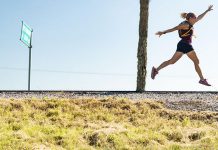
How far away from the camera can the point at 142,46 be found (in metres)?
16.4

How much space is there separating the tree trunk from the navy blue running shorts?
3.95 meters

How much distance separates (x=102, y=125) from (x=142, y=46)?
21.2ft

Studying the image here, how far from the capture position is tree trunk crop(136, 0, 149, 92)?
53.8 feet

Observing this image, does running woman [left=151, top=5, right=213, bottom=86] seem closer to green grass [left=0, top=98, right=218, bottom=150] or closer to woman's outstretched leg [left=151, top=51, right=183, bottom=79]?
woman's outstretched leg [left=151, top=51, right=183, bottom=79]

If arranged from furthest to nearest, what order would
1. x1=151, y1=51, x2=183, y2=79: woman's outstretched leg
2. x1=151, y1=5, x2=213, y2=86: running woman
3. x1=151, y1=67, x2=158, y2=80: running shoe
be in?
x1=151, y1=67, x2=158, y2=80: running shoe → x1=151, y1=51, x2=183, y2=79: woman's outstretched leg → x1=151, y1=5, x2=213, y2=86: running woman

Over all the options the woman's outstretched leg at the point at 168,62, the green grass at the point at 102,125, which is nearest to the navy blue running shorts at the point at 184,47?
the woman's outstretched leg at the point at 168,62

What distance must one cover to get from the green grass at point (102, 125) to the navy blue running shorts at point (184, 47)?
1.57m

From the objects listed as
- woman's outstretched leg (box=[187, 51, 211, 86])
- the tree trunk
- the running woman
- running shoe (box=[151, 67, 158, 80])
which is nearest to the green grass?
running shoe (box=[151, 67, 158, 80])

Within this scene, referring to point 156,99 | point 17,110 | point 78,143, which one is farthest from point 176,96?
point 78,143

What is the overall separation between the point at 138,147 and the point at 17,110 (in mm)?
4071

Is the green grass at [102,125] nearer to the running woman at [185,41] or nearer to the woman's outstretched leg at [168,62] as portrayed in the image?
the woman's outstretched leg at [168,62]

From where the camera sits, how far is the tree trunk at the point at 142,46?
1641cm

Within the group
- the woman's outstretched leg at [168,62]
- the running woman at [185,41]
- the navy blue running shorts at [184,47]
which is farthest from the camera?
the woman's outstretched leg at [168,62]

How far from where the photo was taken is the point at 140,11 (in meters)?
16.6
